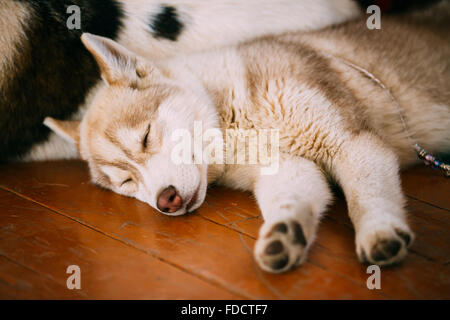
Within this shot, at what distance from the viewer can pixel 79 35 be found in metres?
2.14

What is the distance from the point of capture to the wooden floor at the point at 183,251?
1.27 meters

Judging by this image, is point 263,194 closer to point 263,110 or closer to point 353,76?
point 263,110

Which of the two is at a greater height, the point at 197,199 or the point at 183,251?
the point at 197,199

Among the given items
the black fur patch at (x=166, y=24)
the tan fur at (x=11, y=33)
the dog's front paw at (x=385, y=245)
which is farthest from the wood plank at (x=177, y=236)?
the black fur patch at (x=166, y=24)

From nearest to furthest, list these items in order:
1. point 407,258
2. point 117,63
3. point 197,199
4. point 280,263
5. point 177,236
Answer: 1. point 280,263
2. point 407,258
3. point 177,236
4. point 197,199
5. point 117,63

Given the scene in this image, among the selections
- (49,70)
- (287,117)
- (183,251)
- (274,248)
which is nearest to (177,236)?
(183,251)

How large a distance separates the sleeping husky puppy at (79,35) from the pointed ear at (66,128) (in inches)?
4.9

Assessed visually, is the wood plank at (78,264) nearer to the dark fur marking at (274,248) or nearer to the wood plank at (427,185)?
the dark fur marking at (274,248)

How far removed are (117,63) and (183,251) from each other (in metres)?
0.98

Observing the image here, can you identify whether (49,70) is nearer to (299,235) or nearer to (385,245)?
(299,235)

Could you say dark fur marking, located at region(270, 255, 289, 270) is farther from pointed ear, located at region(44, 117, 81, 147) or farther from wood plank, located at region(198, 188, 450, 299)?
pointed ear, located at region(44, 117, 81, 147)

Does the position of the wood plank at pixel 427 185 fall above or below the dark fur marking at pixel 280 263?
above

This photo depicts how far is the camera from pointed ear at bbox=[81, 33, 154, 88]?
1.85 metres
